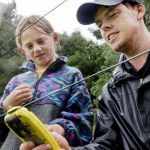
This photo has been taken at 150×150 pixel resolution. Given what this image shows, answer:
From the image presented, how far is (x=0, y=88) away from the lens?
22.2ft

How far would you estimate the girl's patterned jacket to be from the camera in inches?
44.3

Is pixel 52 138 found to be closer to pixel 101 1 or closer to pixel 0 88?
pixel 101 1

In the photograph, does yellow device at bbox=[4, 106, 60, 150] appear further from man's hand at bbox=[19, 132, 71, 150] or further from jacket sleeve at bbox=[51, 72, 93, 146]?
jacket sleeve at bbox=[51, 72, 93, 146]

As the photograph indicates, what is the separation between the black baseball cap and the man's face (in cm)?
2

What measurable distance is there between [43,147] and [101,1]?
563mm

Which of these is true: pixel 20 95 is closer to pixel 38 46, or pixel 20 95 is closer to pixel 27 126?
pixel 38 46

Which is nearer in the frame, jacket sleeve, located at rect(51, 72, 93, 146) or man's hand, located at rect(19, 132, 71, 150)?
man's hand, located at rect(19, 132, 71, 150)

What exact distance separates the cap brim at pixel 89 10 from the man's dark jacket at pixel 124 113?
Result: 19 centimetres

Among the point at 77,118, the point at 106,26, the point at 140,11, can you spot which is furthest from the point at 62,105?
the point at 140,11

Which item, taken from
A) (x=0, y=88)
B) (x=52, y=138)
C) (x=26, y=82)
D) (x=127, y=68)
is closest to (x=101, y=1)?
(x=127, y=68)

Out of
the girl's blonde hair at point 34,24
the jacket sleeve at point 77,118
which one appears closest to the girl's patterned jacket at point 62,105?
the jacket sleeve at point 77,118

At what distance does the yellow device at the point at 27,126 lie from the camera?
2.65 feet

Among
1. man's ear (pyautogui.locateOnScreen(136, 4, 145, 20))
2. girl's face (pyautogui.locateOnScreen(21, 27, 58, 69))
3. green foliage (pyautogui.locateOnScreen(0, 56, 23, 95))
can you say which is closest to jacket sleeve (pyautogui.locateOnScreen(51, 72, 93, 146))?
girl's face (pyautogui.locateOnScreen(21, 27, 58, 69))

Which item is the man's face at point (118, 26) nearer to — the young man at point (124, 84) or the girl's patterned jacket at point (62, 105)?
the young man at point (124, 84)
